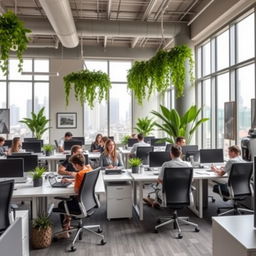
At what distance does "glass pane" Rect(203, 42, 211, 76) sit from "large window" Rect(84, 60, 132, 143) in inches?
161

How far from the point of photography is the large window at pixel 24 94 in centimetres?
1134

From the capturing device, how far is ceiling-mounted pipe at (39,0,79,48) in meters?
5.44

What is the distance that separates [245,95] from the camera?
6.45m

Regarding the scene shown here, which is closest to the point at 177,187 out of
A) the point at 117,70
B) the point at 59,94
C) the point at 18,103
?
the point at 59,94

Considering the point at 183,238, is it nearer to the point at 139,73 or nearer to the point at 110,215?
the point at 110,215

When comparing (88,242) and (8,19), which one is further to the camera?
(88,242)

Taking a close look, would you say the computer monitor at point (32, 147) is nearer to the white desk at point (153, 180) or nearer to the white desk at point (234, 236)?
the white desk at point (153, 180)

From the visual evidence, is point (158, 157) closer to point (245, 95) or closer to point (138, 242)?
point (138, 242)

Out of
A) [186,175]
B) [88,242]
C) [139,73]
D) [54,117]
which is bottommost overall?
[88,242]

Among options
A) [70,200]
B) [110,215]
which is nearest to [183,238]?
[110,215]

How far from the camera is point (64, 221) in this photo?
4227 millimetres

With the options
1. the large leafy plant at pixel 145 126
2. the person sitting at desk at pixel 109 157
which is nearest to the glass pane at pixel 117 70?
the large leafy plant at pixel 145 126

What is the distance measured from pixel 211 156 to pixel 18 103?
8480 mm

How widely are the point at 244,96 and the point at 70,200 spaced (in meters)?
4.72
